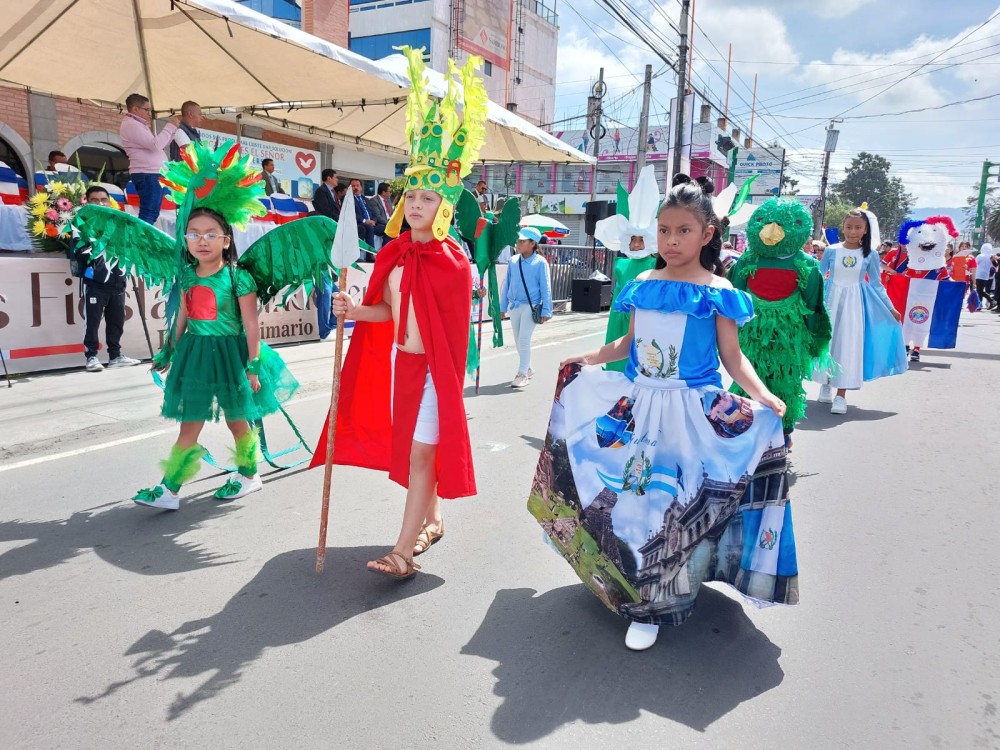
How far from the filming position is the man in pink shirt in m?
8.00

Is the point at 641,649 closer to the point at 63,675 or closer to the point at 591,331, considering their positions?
the point at 63,675

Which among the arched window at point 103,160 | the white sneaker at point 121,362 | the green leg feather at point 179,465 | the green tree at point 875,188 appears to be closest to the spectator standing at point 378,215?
the arched window at point 103,160

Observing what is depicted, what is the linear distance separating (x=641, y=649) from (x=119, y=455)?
392cm

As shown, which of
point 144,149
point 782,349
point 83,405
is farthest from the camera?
point 144,149

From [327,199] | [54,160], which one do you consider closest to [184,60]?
[54,160]

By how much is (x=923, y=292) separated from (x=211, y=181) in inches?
440

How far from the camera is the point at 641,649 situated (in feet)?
9.11

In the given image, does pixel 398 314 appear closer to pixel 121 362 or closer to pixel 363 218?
pixel 121 362

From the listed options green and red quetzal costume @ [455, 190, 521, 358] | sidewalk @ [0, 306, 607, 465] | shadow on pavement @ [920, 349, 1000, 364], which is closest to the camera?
green and red quetzal costume @ [455, 190, 521, 358]

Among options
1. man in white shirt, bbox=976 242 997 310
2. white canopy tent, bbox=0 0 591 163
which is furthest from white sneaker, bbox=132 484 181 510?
man in white shirt, bbox=976 242 997 310

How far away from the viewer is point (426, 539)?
3.63 m

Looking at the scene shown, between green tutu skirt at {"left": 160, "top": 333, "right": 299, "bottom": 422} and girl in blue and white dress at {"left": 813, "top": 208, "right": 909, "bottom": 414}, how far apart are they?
5704 mm

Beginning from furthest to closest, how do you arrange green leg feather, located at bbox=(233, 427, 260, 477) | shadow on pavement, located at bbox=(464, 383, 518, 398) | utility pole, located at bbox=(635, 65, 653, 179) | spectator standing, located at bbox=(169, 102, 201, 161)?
utility pole, located at bbox=(635, 65, 653, 179)
spectator standing, located at bbox=(169, 102, 201, 161)
shadow on pavement, located at bbox=(464, 383, 518, 398)
green leg feather, located at bbox=(233, 427, 260, 477)

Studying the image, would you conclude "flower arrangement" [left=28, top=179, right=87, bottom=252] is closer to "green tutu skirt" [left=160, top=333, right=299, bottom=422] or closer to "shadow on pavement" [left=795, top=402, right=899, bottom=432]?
"green tutu skirt" [left=160, top=333, right=299, bottom=422]
